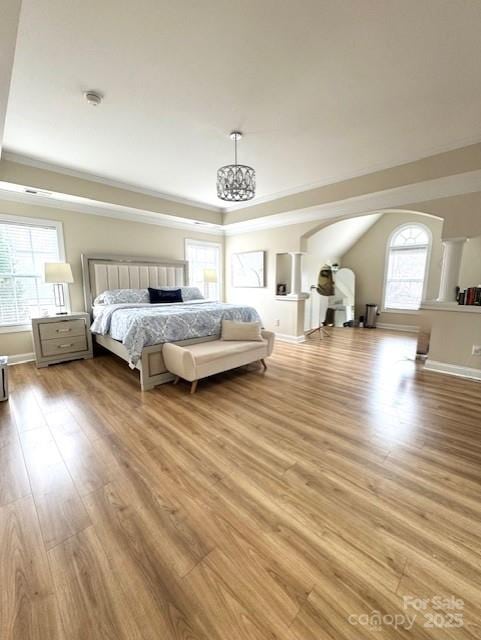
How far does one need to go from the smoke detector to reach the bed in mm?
2043

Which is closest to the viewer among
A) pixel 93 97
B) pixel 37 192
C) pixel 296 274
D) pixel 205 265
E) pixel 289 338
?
pixel 93 97

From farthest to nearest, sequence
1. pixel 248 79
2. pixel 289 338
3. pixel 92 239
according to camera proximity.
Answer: pixel 289 338
pixel 92 239
pixel 248 79

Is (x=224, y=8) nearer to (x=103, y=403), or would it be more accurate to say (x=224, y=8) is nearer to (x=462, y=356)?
(x=103, y=403)

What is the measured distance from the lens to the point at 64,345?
4020mm

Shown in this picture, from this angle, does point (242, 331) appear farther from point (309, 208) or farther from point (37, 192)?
point (37, 192)

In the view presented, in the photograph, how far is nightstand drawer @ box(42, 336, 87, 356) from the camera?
12.6 ft

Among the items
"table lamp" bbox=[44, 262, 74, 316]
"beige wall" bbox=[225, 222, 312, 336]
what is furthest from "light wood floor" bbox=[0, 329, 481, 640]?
"beige wall" bbox=[225, 222, 312, 336]

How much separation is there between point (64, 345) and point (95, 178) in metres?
2.60

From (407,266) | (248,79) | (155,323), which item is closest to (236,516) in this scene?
(155,323)

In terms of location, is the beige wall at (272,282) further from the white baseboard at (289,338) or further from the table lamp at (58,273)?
the table lamp at (58,273)

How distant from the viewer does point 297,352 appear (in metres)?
4.70

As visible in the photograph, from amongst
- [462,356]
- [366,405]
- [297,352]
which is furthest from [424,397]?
[297,352]

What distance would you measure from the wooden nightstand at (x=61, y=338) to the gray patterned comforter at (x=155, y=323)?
205mm

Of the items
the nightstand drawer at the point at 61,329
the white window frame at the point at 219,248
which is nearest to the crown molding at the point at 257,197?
the white window frame at the point at 219,248
